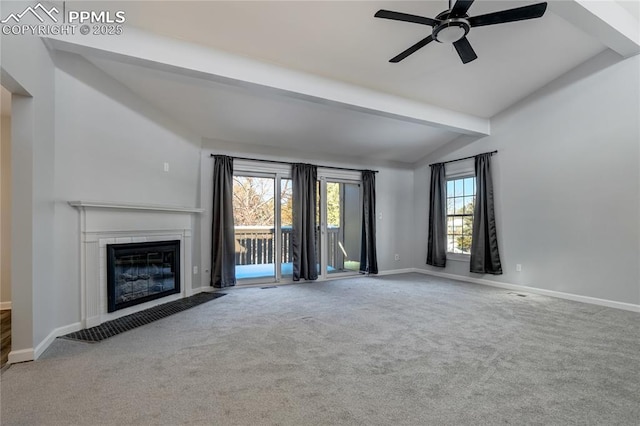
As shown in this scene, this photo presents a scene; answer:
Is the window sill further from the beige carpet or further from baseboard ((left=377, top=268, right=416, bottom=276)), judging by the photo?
the beige carpet

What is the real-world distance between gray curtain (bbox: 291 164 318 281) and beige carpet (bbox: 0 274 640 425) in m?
1.75

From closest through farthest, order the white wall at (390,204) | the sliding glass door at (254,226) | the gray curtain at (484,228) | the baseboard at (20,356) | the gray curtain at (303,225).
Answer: the baseboard at (20,356)
the gray curtain at (484,228)
the sliding glass door at (254,226)
the gray curtain at (303,225)
the white wall at (390,204)

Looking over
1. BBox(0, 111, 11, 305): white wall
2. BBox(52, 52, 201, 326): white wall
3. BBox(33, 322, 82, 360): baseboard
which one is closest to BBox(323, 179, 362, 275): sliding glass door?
BBox(52, 52, 201, 326): white wall

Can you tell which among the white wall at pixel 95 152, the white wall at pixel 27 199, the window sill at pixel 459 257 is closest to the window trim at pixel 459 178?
the window sill at pixel 459 257

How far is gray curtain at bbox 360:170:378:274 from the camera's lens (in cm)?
608

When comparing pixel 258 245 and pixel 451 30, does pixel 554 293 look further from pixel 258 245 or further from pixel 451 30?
pixel 258 245

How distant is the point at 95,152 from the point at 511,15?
→ 13.0ft

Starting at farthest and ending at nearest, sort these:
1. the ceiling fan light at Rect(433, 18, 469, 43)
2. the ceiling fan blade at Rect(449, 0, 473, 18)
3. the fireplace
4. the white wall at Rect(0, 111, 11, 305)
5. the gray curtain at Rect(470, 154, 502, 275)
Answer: the gray curtain at Rect(470, 154, 502, 275) → the white wall at Rect(0, 111, 11, 305) → the fireplace → the ceiling fan light at Rect(433, 18, 469, 43) → the ceiling fan blade at Rect(449, 0, 473, 18)

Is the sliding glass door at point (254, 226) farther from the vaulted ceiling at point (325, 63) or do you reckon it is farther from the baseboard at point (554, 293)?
the baseboard at point (554, 293)

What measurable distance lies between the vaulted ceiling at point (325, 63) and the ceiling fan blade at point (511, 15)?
606 mm

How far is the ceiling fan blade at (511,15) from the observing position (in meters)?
2.24

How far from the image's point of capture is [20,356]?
2291mm

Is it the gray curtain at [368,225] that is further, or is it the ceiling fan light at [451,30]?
the gray curtain at [368,225]

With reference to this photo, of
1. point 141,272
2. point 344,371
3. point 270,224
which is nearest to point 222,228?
point 270,224
